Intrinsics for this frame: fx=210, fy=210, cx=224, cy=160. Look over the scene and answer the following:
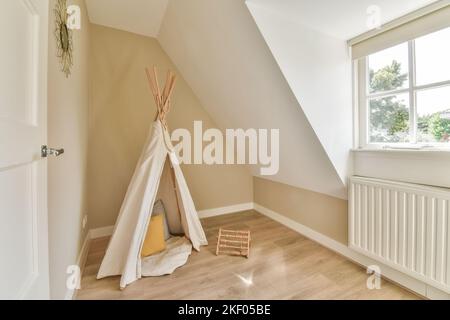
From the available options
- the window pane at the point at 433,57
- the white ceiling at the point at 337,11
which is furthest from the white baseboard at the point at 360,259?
the white ceiling at the point at 337,11

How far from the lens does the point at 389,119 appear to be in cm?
163

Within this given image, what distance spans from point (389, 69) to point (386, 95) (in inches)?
7.8

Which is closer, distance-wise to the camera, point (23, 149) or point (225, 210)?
point (23, 149)

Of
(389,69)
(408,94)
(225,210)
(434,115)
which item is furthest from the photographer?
(225,210)

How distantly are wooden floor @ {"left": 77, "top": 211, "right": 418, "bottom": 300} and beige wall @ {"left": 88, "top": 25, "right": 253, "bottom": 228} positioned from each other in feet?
1.93

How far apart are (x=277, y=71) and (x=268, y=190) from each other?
5.97ft

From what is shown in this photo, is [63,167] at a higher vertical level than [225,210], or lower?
higher

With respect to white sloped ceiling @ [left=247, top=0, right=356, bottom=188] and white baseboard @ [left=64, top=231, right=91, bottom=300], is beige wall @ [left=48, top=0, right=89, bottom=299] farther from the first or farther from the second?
white sloped ceiling @ [left=247, top=0, right=356, bottom=188]

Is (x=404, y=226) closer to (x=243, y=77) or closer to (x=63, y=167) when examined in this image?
(x=243, y=77)

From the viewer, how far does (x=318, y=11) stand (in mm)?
1392

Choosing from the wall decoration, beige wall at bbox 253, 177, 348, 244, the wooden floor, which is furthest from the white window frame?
the wall decoration

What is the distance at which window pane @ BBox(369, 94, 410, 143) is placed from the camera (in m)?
1.54

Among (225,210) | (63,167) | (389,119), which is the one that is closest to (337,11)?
(389,119)

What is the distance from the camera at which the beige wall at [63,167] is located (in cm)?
112
